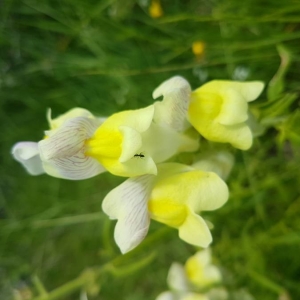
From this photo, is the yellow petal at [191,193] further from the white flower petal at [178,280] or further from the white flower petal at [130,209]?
the white flower petal at [178,280]

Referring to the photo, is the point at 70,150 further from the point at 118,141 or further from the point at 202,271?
the point at 202,271

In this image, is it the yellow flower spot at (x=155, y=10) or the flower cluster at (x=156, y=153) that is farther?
the yellow flower spot at (x=155, y=10)

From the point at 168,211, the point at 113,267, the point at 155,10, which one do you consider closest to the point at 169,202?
the point at 168,211

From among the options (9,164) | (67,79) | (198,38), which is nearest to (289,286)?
(198,38)

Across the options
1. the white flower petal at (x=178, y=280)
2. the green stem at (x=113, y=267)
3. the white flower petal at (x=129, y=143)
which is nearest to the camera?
the white flower petal at (x=129, y=143)

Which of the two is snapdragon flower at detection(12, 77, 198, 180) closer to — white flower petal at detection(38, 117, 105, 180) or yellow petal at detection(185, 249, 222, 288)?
white flower petal at detection(38, 117, 105, 180)

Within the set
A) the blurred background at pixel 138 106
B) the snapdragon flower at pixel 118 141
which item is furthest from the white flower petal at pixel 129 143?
the blurred background at pixel 138 106

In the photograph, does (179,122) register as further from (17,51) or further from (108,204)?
(17,51)

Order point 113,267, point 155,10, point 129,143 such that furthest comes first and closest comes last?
point 155,10, point 113,267, point 129,143
